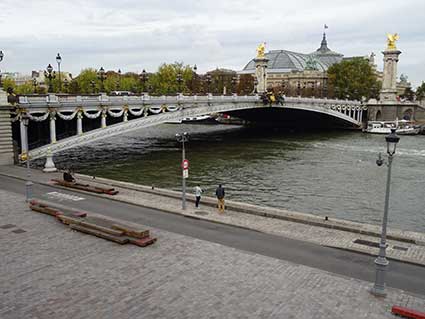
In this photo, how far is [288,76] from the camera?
147 meters

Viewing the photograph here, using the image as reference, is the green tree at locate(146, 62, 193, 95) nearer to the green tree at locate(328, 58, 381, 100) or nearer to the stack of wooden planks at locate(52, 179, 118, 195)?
the green tree at locate(328, 58, 381, 100)

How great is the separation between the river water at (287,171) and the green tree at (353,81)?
53437mm

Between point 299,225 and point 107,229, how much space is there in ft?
25.0

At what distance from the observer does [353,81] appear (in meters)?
114

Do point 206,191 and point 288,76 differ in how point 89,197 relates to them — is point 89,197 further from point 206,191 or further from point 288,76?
point 288,76

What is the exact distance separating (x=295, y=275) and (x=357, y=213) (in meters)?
13.9

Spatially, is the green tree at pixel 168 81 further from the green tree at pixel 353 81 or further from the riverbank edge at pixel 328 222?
the riverbank edge at pixel 328 222

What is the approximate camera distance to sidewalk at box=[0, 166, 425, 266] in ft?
49.0

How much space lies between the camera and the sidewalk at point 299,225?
1492 cm

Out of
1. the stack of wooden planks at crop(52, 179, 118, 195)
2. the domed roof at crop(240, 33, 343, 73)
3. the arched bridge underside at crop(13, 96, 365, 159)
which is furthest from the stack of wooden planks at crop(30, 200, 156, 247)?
the domed roof at crop(240, 33, 343, 73)

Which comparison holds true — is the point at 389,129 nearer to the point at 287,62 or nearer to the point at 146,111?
the point at 146,111

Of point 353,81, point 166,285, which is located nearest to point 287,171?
point 166,285

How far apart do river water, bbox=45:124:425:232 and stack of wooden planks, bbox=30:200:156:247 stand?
478 inches

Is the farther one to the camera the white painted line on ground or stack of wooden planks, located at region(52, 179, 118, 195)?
stack of wooden planks, located at region(52, 179, 118, 195)
